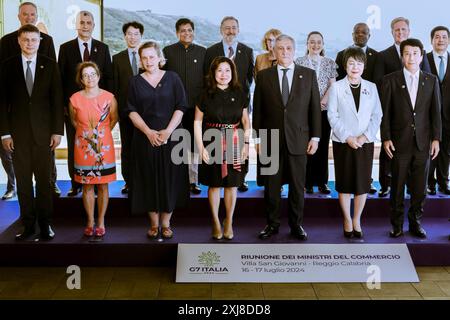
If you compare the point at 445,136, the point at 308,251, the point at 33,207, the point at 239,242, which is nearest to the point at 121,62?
the point at 33,207

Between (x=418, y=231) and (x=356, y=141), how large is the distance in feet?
2.77

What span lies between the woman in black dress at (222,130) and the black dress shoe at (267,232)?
0.42 m

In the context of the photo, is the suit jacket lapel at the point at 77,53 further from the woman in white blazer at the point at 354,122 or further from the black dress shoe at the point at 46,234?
the woman in white blazer at the point at 354,122

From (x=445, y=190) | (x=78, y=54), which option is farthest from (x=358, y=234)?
(x=78, y=54)

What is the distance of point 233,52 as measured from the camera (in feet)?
15.0

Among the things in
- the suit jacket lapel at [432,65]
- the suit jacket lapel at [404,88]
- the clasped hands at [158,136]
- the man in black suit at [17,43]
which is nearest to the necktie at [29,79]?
the man in black suit at [17,43]

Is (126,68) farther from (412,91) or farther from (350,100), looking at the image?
(412,91)

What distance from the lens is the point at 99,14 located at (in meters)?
6.52

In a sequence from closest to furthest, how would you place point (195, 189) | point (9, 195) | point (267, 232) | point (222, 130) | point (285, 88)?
1. point (222, 130)
2. point (285, 88)
3. point (267, 232)
4. point (195, 189)
5. point (9, 195)

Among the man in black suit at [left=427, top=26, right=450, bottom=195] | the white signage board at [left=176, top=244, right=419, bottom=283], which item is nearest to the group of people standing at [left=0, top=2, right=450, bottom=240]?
the white signage board at [left=176, top=244, right=419, bottom=283]

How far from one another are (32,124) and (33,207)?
624 millimetres

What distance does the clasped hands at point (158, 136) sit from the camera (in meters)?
3.73

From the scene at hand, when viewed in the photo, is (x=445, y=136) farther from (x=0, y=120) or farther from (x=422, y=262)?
(x=0, y=120)

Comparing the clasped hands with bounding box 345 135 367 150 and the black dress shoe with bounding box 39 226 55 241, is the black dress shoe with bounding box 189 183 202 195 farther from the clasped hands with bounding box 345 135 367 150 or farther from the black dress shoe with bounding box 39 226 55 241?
the clasped hands with bounding box 345 135 367 150
